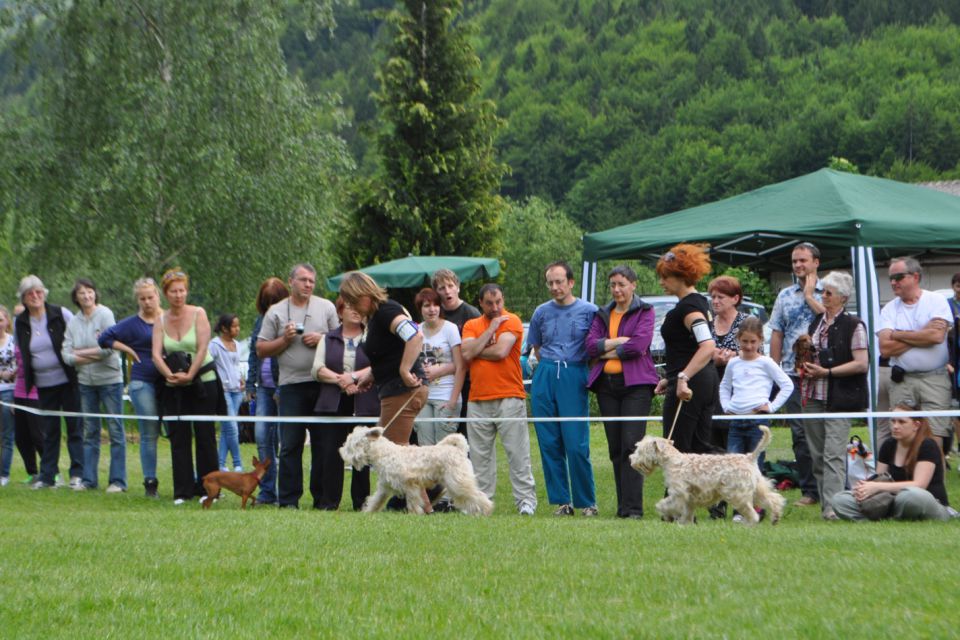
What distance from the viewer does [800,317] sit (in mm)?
10125

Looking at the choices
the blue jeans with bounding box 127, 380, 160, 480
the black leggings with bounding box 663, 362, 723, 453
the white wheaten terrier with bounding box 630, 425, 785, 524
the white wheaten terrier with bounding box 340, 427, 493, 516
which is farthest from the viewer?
the blue jeans with bounding box 127, 380, 160, 480

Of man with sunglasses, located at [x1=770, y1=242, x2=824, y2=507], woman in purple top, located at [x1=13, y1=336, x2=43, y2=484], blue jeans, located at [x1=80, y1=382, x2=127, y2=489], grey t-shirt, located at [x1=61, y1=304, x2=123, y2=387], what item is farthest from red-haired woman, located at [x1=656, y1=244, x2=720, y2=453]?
woman in purple top, located at [x1=13, y1=336, x2=43, y2=484]

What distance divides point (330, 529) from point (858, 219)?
20.1 feet

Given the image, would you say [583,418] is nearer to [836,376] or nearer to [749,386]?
[749,386]

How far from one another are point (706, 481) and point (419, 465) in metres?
2.12

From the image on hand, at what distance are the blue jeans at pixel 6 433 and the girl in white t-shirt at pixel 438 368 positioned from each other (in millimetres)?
5063

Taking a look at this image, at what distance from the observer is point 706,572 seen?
5742 millimetres

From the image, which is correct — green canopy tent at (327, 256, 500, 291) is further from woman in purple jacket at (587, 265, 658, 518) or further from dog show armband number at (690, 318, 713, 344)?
dog show armband number at (690, 318, 713, 344)

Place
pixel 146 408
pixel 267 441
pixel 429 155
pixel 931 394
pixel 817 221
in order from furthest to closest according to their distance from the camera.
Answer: pixel 429 155 < pixel 817 221 < pixel 267 441 < pixel 146 408 < pixel 931 394

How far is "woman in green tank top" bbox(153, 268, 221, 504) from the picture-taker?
10.7m

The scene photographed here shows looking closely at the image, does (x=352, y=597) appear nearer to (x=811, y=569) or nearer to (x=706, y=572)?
(x=706, y=572)

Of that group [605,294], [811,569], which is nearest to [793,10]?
[605,294]

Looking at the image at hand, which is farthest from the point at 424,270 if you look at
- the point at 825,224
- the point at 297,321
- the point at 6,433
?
the point at 297,321

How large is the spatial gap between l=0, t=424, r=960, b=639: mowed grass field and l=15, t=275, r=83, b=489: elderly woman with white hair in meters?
3.87
